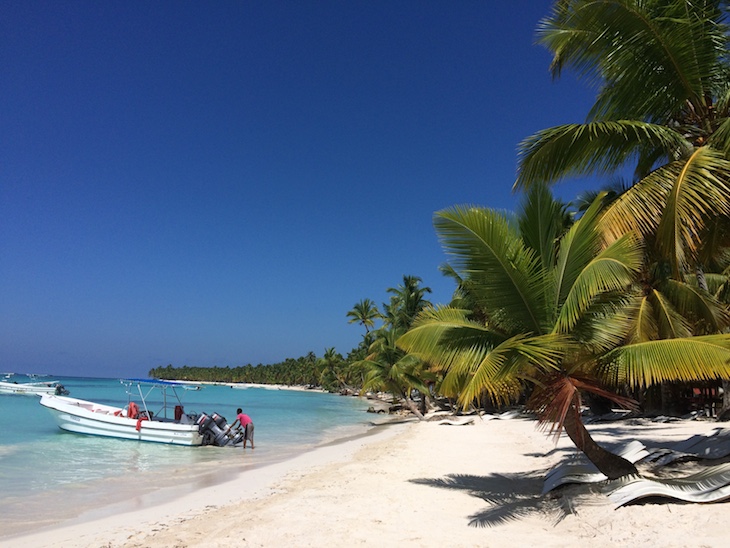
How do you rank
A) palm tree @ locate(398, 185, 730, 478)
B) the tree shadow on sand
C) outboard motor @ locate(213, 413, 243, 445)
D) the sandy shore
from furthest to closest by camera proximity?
outboard motor @ locate(213, 413, 243, 445) < the tree shadow on sand < palm tree @ locate(398, 185, 730, 478) < the sandy shore

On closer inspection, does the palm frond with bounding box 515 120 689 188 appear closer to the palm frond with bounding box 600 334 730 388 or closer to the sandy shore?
the palm frond with bounding box 600 334 730 388

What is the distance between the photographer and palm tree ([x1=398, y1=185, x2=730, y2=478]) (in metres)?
5.47

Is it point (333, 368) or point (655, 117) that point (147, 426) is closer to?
point (655, 117)

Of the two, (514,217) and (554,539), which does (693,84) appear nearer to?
(514,217)

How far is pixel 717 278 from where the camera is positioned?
17578 millimetres

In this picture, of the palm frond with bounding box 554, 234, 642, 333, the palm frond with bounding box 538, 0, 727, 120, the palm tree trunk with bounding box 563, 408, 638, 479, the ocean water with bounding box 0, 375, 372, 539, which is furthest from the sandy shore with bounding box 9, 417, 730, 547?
the palm frond with bounding box 538, 0, 727, 120

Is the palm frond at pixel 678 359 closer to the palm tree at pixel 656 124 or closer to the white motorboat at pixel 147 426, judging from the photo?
the palm tree at pixel 656 124

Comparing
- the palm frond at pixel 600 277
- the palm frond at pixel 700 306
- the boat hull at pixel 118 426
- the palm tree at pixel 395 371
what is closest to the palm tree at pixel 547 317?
the palm frond at pixel 600 277

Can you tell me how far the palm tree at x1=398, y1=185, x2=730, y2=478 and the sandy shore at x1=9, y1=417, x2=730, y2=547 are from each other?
47.2 inches

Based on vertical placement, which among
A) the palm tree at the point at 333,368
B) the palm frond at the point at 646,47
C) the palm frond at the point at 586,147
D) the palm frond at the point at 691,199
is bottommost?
the palm tree at the point at 333,368

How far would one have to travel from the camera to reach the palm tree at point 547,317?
5469 mm

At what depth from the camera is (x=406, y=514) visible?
6.46m

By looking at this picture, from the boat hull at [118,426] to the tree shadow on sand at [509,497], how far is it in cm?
1123

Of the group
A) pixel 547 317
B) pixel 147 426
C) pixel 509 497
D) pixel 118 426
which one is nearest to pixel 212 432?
pixel 147 426
